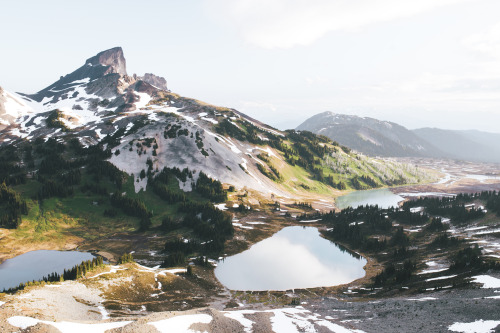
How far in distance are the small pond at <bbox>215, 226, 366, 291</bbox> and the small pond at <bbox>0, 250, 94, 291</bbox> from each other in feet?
144

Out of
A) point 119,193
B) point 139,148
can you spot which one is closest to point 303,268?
point 119,193

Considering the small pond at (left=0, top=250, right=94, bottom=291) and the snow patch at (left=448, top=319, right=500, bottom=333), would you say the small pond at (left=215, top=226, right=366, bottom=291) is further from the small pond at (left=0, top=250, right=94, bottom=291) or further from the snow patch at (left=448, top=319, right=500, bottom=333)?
the small pond at (left=0, top=250, right=94, bottom=291)

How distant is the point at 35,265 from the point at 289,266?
72.8 meters

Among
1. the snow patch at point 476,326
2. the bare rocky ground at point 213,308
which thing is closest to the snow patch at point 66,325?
the bare rocky ground at point 213,308

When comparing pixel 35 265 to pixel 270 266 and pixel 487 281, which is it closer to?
pixel 270 266

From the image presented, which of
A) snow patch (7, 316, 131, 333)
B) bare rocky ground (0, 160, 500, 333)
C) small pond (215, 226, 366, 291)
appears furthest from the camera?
small pond (215, 226, 366, 291)

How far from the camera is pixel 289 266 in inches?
3310

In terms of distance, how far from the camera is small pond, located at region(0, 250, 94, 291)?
230 feet

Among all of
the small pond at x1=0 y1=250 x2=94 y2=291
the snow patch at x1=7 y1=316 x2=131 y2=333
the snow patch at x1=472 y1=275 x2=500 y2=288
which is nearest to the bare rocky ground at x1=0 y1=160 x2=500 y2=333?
the snow patch at x1=7 y1=316 x2=131 y2=333

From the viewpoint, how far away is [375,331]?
3909 centimetres

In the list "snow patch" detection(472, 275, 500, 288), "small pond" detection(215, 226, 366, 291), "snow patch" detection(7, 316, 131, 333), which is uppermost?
"snow patch" detection(7, 316, 131, 333)

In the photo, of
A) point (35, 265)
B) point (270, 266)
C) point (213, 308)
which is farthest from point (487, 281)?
point (35, 265)

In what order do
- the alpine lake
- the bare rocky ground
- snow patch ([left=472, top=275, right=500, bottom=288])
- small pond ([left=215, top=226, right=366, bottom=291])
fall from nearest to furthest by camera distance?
the bare rocky ground → snow patch ([left=472, top=275, right=500, bottom=288]) → the alpine lake → small pond ([left=215, top=226, right=366, bottom=291])

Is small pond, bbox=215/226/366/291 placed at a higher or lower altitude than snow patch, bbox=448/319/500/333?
lower
